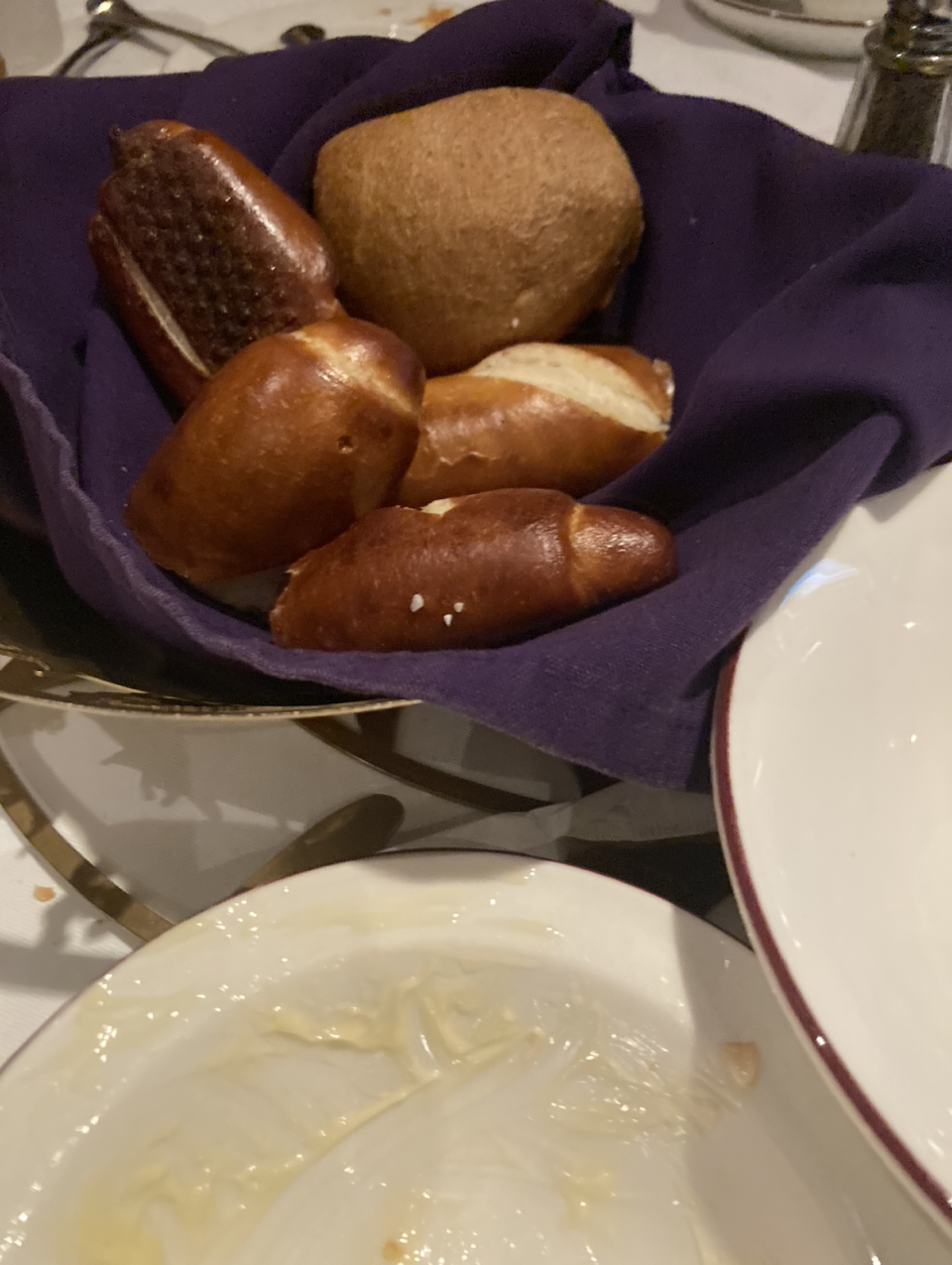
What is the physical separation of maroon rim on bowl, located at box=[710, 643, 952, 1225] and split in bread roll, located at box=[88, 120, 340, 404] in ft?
0.95

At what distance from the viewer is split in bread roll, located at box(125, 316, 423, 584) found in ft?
1.31

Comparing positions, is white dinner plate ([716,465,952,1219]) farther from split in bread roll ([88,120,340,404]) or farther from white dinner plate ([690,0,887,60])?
Answer: white dinner plate ([690,0,887,60])

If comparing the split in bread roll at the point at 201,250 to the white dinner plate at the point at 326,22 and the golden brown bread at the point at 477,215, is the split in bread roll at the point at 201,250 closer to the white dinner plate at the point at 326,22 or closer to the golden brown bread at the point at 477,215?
the golden brown bread at the point at 477,215

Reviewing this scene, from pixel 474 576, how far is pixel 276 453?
108 millimetres

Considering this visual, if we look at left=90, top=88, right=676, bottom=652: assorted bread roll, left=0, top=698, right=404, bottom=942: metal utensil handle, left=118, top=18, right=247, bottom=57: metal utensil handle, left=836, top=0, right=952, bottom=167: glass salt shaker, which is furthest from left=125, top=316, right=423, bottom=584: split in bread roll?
left=118, top=18, right=247, bottom=57: metal utensil handle

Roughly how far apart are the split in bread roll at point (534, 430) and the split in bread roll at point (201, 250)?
9 centimetres

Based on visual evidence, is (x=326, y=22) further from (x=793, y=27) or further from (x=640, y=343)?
(x=640, y=343)

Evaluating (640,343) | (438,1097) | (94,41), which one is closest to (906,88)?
(640,343)

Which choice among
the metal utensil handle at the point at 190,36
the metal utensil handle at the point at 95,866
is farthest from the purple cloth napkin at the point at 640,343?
the metal utensil handle at the point at 190,36

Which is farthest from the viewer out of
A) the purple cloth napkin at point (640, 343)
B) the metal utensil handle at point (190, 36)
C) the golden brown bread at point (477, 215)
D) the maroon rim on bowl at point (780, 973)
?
the metal utensil handle at point (190, 36)

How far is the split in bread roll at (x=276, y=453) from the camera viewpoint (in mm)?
399

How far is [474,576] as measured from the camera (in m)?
0.38

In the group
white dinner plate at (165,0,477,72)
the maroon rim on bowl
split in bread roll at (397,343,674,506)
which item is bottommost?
the maroon rim on bowl

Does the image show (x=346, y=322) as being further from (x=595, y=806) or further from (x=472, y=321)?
(x=595, y=806)
